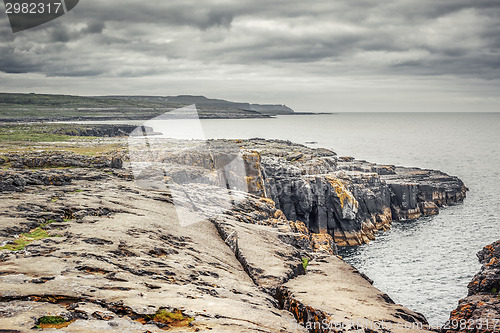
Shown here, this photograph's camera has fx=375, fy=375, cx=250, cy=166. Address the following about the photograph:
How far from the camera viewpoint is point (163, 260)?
21938 mm

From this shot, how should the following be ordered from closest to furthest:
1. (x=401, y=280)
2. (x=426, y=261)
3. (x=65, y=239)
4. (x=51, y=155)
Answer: (x=65, y=239)
(x=51, y=155)
(x=401, y=280)
(x=426, y=261)

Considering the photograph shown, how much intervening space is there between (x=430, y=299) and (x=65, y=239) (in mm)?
41228

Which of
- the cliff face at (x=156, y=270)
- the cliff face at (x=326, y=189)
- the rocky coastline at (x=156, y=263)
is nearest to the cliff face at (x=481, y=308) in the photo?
the cliff face at (x=156, y=270)

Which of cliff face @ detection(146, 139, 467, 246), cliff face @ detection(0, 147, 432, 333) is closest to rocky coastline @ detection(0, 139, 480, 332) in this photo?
cliff face @ detection(0, 147, 432, 333)

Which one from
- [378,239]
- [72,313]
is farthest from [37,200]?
[378,239]

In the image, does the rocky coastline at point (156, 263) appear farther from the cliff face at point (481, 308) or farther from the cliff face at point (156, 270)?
the cliff face at point (481, 308)

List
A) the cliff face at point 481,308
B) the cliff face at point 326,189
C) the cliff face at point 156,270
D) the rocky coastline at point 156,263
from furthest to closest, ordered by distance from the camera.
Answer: the cliff face at point 326,189, the cliff face at point 481,308, the rocky coastline at point 156,263, the cliff face at point 156,270

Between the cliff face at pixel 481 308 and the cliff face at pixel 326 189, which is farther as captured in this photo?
the cliff face at pixel 326 189

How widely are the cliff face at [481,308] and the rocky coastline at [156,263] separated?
2706 mm

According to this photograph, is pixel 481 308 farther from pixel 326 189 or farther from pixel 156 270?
pixel 326 189

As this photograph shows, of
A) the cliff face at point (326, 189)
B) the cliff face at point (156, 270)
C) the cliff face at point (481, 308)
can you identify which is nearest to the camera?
the cliff face at point (156, 270)

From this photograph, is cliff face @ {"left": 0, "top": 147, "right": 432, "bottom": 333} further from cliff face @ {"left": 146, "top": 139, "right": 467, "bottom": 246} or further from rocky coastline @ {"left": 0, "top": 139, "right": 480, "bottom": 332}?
cliff face @ {"left": 146, "top": 139, "right": 467, "bottom": 246}

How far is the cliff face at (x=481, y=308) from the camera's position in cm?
2253

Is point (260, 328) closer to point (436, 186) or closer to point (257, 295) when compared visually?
point (257, 295)
